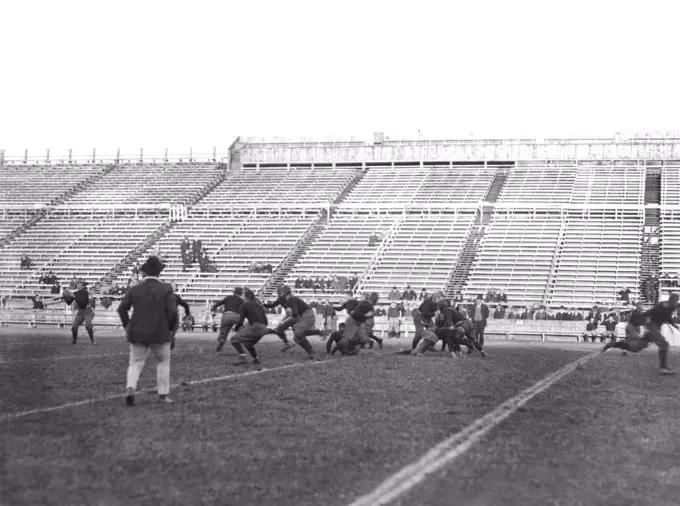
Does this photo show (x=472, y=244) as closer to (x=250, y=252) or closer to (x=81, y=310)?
(x=250, y=252)

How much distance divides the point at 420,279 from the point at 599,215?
11.1 m

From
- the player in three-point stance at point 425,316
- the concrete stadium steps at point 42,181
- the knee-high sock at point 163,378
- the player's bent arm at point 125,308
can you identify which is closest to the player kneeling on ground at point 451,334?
the player in three-point stance at point 425,316

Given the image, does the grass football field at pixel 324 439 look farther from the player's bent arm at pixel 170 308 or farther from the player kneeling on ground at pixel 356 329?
the player kneeling on ground at pixel 356 329

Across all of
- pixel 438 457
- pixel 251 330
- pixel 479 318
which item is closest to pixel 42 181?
pixel 479 318

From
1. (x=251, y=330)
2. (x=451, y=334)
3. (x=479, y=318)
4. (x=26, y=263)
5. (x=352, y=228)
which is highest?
(x=352, y=228)

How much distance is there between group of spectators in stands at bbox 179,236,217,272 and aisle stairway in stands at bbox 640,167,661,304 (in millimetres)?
19866

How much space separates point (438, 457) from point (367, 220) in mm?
47065

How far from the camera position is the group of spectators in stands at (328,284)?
47.0 m

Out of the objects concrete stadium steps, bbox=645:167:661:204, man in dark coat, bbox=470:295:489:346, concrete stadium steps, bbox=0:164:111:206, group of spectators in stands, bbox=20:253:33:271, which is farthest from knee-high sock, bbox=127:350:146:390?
concrete stadium steps, bbox=0:164:111:206

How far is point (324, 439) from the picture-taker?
9797mm

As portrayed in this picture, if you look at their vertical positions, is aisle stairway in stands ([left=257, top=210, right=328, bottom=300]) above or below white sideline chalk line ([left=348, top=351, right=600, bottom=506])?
above

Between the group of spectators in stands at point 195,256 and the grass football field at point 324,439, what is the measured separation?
109 feet

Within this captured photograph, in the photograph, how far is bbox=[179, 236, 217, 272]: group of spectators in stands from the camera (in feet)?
168

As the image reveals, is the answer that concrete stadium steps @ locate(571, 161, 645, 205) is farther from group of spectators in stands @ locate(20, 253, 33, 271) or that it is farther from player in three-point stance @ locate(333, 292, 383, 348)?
player in three-point stance @ locate(333, 292, 383, 348)
